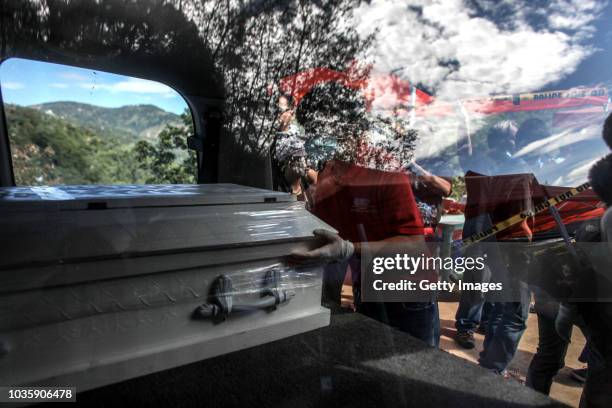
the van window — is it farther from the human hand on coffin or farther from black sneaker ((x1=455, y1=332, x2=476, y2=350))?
black sneaker ((x1=455, y1=332, x2=476, y2=350))

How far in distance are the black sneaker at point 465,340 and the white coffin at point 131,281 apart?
849 mm

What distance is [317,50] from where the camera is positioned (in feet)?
3.16

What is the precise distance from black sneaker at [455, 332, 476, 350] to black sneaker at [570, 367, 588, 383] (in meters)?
0.33

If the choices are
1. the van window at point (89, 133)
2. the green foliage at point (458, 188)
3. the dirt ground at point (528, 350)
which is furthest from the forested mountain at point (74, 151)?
the green foliage at point (458, 188)

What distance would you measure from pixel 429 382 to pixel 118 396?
635mm

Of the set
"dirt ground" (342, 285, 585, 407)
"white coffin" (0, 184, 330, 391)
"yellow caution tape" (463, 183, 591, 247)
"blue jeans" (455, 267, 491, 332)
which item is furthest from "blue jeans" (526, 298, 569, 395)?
"white coffin" (0, 184, 330, 391)

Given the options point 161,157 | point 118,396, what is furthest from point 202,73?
point 118,396

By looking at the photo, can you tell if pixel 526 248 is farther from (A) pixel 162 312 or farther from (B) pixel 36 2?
(B) pixel 36 2

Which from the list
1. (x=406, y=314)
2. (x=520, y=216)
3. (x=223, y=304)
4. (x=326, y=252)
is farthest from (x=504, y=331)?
(x=223, y=304)

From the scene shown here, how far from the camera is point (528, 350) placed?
1.34 metres

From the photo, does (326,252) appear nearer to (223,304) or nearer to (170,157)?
(223,304)

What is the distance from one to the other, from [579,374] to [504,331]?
25 cm

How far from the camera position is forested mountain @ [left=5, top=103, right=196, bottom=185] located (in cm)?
106

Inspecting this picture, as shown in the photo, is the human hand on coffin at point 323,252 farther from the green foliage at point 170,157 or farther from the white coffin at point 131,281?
the green foliage at point 170,157
